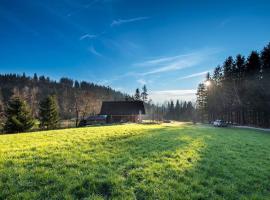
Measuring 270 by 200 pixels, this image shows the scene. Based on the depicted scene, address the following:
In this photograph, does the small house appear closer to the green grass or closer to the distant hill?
the distant hill

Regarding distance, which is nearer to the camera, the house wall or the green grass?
the green grass

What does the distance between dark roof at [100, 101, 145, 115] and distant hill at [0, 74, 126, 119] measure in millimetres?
5713

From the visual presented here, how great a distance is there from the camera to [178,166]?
800cm

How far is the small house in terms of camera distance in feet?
195

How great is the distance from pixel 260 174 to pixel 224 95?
51.3 metres

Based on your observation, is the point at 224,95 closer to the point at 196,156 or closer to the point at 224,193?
the point at 196,156

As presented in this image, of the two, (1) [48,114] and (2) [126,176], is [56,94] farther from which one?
(2) [126,176]

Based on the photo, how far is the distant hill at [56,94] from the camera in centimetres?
5972

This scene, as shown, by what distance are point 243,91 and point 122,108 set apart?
34.5 meters

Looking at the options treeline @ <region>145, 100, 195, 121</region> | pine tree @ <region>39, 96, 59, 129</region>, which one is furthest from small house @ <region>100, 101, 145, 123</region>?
treeline @ <region>145, 100, 195, 121</region>

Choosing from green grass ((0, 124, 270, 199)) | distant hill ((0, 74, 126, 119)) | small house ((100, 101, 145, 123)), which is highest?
distant hill ((0, 74, 126, 119))

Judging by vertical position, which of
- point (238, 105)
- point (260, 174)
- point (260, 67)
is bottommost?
point (260, 174)

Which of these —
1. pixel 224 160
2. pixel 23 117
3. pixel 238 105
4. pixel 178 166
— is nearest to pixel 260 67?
pixel 238 105

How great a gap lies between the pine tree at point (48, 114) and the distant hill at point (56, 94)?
34.6 ft
